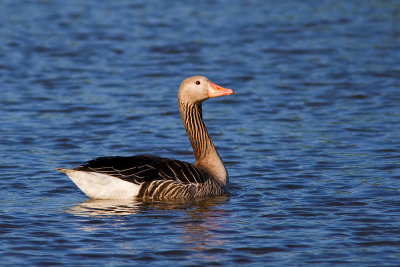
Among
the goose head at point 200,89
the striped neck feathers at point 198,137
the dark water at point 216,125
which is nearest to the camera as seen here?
the dark water at point 216,125

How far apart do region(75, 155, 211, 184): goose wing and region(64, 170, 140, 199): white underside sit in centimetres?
7

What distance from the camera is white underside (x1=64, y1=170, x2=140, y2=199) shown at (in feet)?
36.4

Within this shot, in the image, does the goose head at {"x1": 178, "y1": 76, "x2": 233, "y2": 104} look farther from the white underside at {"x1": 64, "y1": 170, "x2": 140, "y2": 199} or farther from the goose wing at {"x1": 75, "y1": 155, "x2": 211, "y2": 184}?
the white underside at {"x1": 64, "y1": 170, "x2": 140, "y2": 199}

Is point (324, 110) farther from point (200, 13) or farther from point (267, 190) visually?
point (200, 13)

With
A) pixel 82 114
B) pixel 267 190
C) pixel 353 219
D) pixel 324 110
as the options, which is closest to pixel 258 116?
pixel 324 110

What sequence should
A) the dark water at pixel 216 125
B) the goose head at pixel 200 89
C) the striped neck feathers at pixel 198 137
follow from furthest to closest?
1. the striped neck feathers at pixel 198 137
2. the goose head at pixel 200 89
3. the dark water at pixel 216 125

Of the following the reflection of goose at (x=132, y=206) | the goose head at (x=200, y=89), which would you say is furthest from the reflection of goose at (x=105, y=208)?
the goose head at (x=200, y=89)

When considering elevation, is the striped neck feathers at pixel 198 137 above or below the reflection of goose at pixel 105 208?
above

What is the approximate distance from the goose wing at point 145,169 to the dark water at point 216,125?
40cm

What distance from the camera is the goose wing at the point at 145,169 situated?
1119 centimetres

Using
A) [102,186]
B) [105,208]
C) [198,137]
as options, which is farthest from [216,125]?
[105,208]

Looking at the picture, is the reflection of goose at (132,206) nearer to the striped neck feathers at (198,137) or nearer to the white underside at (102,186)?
the white underside at (102,186)

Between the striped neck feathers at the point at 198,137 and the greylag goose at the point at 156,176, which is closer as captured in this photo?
the greylag goose at the point at 156,176

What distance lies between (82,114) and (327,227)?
793cm
